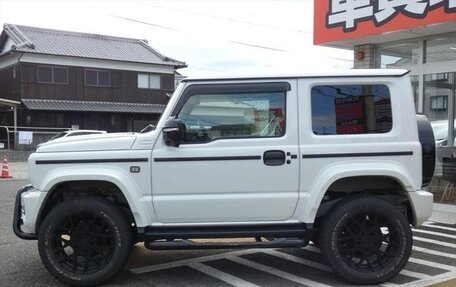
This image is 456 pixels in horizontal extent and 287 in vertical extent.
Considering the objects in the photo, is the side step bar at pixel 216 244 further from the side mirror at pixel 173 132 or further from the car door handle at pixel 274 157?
the side mirror at pixel 173 132

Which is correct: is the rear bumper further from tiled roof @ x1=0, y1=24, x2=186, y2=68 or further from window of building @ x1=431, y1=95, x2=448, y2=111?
tiled roof @ x1=0, y1=24, x2=186, y2=68

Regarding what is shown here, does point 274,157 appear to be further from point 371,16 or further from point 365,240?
point 371,16

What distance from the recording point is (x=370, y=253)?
525 centimetres

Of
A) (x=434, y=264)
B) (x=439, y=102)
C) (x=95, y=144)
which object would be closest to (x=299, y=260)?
(x=434, y=264)

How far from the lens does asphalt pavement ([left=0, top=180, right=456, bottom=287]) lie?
5.30m

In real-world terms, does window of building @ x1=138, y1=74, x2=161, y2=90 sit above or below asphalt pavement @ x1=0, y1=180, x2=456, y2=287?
above

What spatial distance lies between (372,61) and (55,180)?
8924mm

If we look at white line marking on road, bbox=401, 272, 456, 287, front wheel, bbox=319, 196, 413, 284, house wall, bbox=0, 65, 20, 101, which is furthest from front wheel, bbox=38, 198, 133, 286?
house wall, bbox=0, 65, 20, 101

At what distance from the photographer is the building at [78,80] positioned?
32469mm

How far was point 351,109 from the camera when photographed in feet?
17.3

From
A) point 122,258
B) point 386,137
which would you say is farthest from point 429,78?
point 122,258

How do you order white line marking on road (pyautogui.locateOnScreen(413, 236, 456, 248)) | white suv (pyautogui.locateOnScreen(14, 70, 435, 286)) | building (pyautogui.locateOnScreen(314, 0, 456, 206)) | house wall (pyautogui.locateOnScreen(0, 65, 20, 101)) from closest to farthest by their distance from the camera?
white suv (pyautogui.locateOnScreen(14, 70, 435, 286))
white line marking on road (pyautogui.locateOnScreen(413, 236, 456, 248))
building (pyautogui.locateOnScreen(314, 0, 456, 206))
house wall (pyautogui.locateOnScreen(0, 65, 20, 101))

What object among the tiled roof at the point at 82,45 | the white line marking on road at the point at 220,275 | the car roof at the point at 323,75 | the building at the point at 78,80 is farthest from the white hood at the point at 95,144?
the tiled roof at the point at 82,45

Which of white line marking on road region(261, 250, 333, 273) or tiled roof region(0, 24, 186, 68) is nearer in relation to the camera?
white line marking on road region(261, 250, 333, 273)
